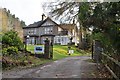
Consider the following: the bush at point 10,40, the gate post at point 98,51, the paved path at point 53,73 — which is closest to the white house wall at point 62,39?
the bush at point 10,40

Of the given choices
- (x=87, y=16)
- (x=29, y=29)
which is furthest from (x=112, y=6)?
(x=29, y=29)

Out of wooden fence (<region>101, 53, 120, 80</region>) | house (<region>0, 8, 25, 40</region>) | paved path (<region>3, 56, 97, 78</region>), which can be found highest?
house (<region>0, 8, 25, 40</region>)

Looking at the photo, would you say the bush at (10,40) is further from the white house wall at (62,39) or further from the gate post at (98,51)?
the white house wall at (62,39)

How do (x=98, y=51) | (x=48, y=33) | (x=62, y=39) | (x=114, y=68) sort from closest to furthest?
(x=114, y=68) < (x=98, y=51) < (x=62, y=39) < (x=48, y=33)

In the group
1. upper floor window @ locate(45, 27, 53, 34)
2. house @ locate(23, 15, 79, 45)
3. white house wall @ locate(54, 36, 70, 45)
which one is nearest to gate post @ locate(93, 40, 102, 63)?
house @ locate(23, 15, 79, 45)

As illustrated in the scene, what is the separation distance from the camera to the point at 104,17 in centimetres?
920

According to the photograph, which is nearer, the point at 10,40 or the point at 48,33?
the point at 10,40

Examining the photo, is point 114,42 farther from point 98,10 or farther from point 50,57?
point 50,57

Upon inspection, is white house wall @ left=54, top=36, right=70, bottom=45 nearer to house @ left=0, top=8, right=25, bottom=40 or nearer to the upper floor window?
the upper floor window

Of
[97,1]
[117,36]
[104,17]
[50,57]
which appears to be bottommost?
[50,57]

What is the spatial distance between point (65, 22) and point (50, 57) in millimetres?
9538

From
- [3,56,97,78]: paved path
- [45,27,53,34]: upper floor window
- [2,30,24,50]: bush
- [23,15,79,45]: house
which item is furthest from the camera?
[45,27,53,34]: upper floor window

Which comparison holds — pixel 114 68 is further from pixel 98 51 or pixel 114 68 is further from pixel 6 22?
pixel 6 22

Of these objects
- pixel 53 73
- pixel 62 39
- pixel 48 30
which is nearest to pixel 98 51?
pixel 53 73
